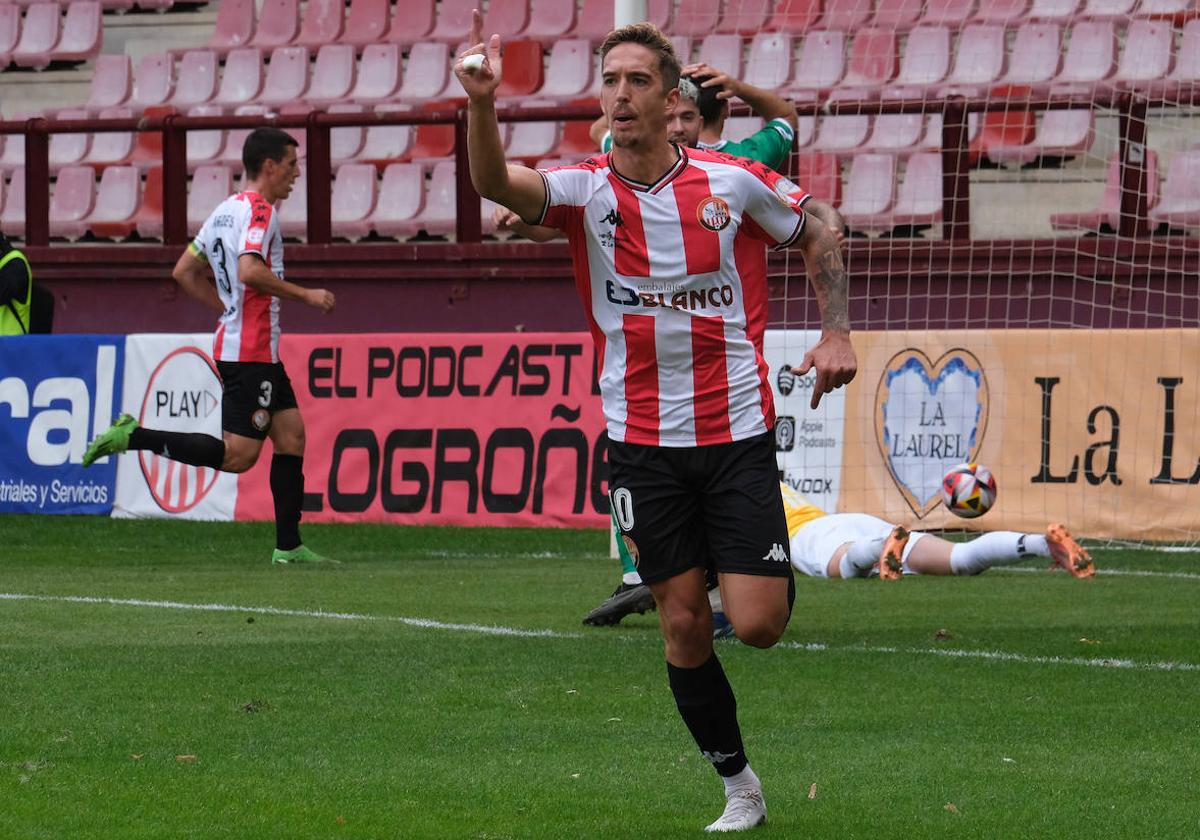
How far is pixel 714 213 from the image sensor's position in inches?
200

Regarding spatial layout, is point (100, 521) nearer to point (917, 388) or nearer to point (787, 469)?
point (787, 469)

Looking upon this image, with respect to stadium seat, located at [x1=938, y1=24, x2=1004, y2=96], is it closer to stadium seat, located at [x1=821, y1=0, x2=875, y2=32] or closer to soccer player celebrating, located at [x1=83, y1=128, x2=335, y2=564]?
stadium seat, located at [x1=821, y1=0, x2=875, y2=32]

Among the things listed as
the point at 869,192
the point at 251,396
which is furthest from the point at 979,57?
the point at 251,396

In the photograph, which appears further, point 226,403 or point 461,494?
point 461,494

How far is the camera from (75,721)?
6168 mm

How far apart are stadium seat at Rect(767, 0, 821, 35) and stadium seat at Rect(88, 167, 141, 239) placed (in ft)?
19.5

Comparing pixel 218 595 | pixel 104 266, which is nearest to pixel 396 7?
pixel 104 266

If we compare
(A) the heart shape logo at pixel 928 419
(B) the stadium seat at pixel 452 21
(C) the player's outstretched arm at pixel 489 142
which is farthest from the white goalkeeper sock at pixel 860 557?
(B) the stadium seat at pixel 452 21

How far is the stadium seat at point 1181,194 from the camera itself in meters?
14.7

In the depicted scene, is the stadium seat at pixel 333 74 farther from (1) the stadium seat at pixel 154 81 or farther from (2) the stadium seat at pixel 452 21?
(1) the stadium seat at pixel 154 81

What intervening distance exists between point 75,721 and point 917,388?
7677 mm

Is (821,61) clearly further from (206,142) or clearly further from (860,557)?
(860,557)

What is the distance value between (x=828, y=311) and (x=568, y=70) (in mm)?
13745

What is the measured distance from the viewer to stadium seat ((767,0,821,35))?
17.6m
